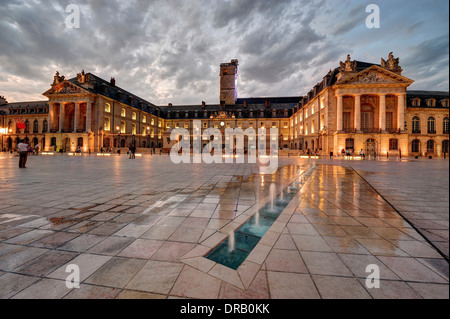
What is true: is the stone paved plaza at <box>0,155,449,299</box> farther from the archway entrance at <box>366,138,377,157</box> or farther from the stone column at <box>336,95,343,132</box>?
the archway entrance at <box>366,138,377,157</box>

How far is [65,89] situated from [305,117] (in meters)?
54.1

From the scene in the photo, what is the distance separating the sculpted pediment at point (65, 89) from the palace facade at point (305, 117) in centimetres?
19

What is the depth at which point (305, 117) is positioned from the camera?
43.9 m

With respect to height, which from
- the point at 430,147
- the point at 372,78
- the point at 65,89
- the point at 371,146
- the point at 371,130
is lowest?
the point at 371,146

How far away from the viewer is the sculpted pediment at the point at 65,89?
39.4 meters

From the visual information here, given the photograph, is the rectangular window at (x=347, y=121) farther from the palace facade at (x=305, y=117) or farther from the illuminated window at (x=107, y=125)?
the illuminated window at (x=107, y=125)

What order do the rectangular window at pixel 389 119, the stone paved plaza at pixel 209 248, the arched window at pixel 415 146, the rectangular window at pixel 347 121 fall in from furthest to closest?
the arched window at pixel 415 146 < the rectangular window at pixel 389 119 < the rectangular window at pixel 347 121 < the stone paved plaza at pixel 209 248

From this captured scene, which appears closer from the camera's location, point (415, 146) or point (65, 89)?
point (415, 146)

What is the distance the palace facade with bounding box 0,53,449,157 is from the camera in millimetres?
31344

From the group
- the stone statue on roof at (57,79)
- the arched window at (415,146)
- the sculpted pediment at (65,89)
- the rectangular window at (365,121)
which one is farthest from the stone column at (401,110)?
the stone statue on roof at (57,79)

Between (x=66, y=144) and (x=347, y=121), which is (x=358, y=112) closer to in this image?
(x=347, y=121)

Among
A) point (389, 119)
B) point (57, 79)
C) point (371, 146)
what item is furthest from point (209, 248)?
point (57, 79)
